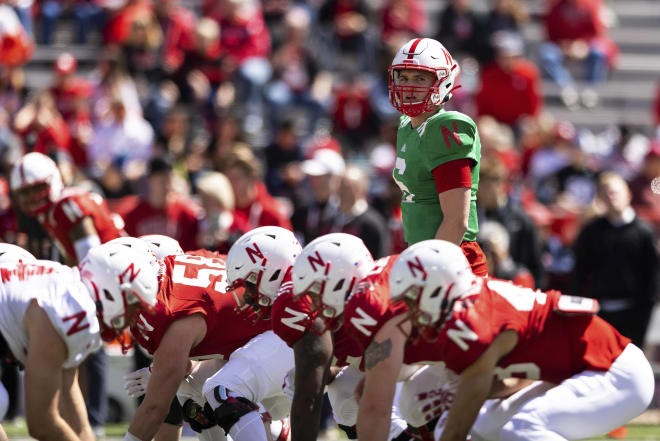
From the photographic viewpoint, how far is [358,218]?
9.21 m

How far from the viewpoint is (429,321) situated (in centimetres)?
493

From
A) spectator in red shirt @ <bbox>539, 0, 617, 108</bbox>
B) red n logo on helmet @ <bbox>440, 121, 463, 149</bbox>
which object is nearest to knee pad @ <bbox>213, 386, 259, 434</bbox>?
red n logo on helmet @ <bbox>440, 121, 463, 149</bbox>

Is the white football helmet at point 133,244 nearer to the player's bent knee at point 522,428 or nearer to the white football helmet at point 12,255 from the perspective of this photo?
the white football helmet at point 12,255

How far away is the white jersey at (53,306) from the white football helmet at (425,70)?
5.91 feet

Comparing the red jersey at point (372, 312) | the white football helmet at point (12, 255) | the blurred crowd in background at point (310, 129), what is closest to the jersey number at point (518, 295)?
the red jersey at point (372, 312)

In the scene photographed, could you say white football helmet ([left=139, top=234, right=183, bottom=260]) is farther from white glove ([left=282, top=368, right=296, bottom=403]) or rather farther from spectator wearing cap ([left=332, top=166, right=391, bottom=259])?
spectator wearing cap ([left=332, top=166, right=391, bottom=259])

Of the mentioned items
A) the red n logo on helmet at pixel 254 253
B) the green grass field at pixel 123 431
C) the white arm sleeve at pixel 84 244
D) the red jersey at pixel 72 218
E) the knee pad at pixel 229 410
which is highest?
the red n logo on helmet at pixel 254 253

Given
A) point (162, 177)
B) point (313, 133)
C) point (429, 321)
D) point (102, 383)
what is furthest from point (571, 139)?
point (429, 321)

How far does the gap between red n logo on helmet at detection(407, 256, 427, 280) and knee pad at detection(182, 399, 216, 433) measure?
4.87 ft

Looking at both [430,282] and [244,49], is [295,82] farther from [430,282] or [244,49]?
[430,282]

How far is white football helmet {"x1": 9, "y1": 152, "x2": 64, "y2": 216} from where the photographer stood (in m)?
7.66

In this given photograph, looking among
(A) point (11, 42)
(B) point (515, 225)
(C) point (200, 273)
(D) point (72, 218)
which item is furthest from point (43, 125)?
(C) point (200, 273)

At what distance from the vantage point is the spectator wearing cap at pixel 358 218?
9.12m

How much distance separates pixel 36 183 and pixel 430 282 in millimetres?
3643
